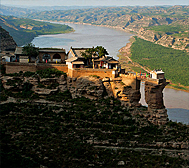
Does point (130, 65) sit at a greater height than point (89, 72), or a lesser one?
lesser

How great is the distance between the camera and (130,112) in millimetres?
36375

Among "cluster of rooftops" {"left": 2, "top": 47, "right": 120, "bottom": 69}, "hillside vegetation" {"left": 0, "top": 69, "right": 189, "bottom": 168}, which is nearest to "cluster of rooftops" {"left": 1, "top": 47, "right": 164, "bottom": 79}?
"cluster of rooftops" {"left": 2, "top": 47, "right": 120, "bottom": 69}

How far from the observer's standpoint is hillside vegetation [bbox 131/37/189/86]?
81.1 meters

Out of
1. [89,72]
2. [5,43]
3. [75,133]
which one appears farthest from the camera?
[5,43]

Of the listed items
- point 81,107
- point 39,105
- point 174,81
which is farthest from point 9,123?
point 174,81

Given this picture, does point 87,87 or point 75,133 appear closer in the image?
point 75,133

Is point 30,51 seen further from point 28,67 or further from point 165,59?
point 165,59

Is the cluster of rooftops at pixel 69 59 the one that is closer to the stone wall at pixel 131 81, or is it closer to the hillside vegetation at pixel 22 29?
the stone wall at pixel 131 81

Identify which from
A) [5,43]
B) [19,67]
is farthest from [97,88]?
[5,43]

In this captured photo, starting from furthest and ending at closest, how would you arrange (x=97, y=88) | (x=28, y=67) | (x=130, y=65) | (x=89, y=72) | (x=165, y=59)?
(x=165, y=59)
(x=130, y=65)
(x=28, y=67)
(x=89, y=72)
(x=97, y=88)

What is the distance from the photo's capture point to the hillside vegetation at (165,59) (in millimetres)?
81137

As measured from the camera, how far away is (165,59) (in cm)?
10188

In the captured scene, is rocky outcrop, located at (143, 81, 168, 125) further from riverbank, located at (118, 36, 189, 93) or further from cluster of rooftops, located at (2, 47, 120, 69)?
riverbank, located at (118, 36, 189, 93)

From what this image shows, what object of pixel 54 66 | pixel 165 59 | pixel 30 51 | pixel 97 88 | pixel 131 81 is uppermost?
pixel 30 51
